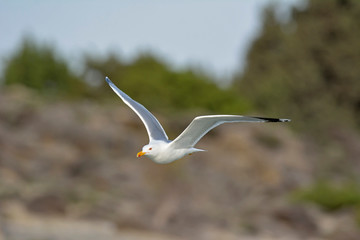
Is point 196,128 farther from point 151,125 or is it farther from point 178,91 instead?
point 178,91

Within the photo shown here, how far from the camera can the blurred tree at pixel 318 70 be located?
121ft

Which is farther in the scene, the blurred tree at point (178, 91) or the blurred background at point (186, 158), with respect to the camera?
the blurred tree at point (178, 91)

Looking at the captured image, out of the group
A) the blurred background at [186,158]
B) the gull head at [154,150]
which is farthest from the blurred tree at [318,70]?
the gull head at [154,150]

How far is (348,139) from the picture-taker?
33.2m

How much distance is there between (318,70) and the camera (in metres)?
38.0

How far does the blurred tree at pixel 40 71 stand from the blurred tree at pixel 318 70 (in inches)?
375

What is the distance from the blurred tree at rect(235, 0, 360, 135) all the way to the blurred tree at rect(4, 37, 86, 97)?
954 centimetres

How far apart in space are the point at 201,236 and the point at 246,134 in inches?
359

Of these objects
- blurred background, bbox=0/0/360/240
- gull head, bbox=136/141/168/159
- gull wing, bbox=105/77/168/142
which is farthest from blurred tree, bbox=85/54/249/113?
gull head, bbox=136/141/168/159

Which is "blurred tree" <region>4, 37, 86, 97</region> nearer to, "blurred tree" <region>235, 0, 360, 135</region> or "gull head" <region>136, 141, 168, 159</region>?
"blurred tree" <region>235, 0, 360, 135</region>

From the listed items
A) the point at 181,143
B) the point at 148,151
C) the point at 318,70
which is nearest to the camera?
the point at 181,143

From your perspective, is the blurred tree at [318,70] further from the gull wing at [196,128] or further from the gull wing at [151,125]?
the gull wing at [196,128]

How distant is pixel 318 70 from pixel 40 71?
14.0 meters

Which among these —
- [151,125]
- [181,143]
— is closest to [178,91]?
[151,125]
